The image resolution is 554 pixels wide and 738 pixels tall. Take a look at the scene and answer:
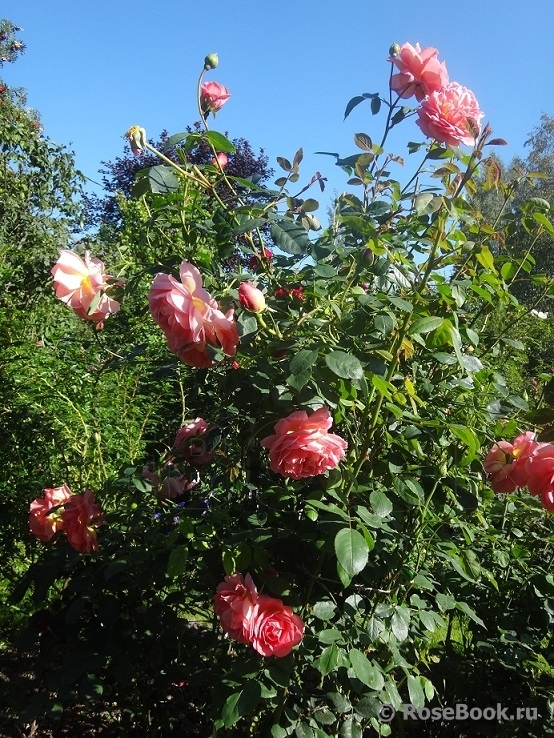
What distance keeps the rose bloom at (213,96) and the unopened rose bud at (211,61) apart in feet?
0.14

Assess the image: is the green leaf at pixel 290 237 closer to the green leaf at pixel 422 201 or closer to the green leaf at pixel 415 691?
the green leaf at pixel 422 201

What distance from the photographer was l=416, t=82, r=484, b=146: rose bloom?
3.89ft

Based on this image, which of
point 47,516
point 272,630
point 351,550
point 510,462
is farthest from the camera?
point 47,516

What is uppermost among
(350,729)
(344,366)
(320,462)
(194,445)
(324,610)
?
(344,366)

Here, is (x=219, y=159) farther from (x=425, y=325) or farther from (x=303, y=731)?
(x=303, y=731)

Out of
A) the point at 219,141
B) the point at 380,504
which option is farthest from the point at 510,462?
the point at 219,141

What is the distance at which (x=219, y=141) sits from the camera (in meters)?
1.17

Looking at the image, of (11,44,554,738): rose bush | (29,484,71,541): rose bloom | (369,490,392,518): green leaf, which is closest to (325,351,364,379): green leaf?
(11,44,554,738): rose bush

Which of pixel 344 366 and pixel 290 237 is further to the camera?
pixel 290 237

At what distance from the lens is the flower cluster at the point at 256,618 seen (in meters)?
1.12

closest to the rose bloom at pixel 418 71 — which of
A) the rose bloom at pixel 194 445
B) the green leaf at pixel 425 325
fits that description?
the green leaf at pixel 425 325

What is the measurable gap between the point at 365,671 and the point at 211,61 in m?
1.11

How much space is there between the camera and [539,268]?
62.0ft

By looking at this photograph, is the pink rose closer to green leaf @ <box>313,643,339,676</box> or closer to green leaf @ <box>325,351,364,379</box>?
green leaf @ <box>325,351,364,379</box>
